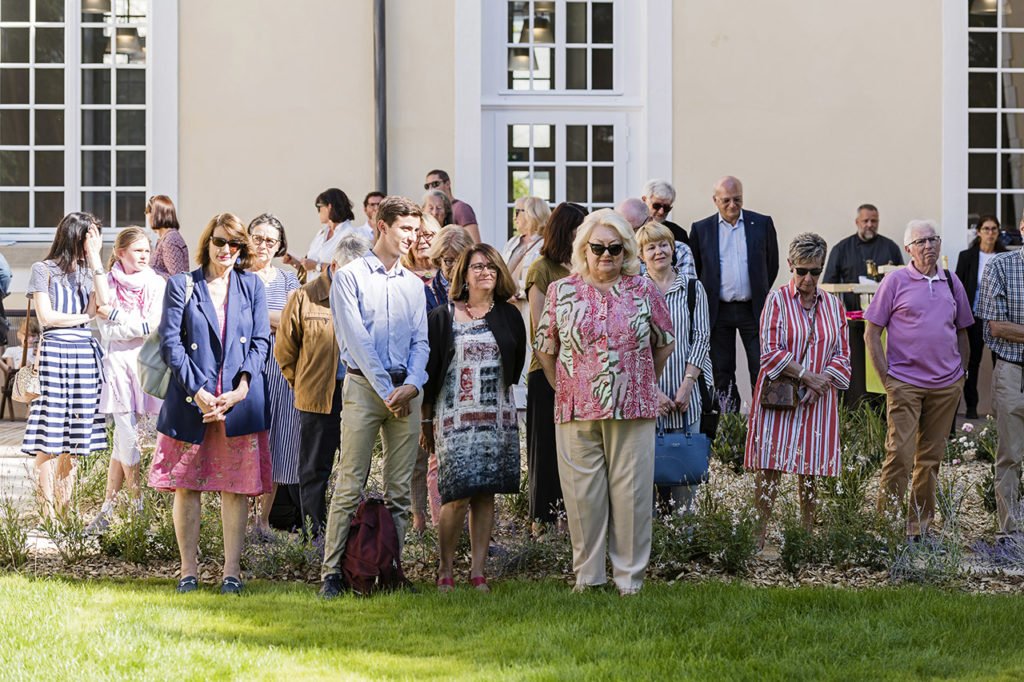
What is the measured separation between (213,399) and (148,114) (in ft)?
24.1

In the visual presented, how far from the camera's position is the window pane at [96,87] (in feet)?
44.4

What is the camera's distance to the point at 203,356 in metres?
6.78

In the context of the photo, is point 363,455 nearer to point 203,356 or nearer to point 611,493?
point 203,356

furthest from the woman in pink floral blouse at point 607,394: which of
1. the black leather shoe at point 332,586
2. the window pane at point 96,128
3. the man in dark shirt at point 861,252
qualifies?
the window pane at point 96,128

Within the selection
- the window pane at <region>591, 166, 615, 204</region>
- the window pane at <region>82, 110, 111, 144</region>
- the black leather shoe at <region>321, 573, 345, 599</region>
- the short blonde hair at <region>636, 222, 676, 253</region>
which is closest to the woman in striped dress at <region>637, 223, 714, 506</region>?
the short blonde hair at <region>636, 222, 676, 253</region>

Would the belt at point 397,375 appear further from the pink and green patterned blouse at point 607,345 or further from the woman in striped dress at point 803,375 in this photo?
the woman in striped dress at point 803,375

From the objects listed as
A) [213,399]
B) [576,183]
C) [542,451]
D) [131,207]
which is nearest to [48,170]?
[131,207]

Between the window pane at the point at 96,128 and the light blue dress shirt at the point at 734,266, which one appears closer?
the light blue dress shirt at the point at 734,266

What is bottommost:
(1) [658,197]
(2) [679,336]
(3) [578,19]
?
(2) [679,336]

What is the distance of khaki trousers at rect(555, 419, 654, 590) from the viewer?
6.67 metres

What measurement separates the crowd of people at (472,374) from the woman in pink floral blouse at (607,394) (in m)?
0.01

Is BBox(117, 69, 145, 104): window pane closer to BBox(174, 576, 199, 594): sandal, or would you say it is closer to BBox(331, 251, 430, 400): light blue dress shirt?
BBox(331, 251, 430, 400): light blue dress shirt

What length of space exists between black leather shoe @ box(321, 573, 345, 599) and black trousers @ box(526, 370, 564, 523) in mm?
1366

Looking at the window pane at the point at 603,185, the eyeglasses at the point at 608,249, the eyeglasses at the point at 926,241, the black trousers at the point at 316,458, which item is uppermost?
the window pane at the point at 603,185
